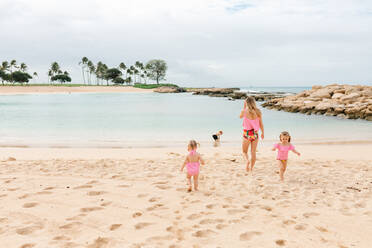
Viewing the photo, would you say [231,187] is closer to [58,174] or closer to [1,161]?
[58,174]

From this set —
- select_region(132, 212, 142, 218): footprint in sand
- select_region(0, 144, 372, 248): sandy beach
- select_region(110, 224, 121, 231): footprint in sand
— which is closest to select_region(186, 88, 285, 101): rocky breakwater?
select_region(0, 144, 372, 248): sandy beach

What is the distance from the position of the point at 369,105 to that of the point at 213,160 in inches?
967

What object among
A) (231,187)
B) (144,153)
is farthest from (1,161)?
(231,187)

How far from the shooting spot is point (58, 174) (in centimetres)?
662

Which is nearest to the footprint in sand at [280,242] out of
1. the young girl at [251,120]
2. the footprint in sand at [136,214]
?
the footprint in sand at [136,214]

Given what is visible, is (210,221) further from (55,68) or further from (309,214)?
(55,68)

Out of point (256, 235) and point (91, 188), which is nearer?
point (256, 235)

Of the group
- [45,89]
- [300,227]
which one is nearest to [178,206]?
[300,227]

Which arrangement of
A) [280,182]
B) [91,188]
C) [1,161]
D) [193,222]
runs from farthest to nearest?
1. [1,161]
2. [280,182]
3. [91,188]
4. [193,222]

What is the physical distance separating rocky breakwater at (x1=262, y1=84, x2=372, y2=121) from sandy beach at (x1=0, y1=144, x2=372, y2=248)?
20713 mm

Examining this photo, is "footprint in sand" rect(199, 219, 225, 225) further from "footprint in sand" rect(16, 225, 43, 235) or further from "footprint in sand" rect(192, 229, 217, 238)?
"footprint in sand" rect(16, 225, 43, 235)

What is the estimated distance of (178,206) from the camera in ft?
15.3

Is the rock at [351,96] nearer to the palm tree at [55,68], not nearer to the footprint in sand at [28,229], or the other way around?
the footprint in sand at [28,229]

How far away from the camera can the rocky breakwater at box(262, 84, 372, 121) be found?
2534 cm
